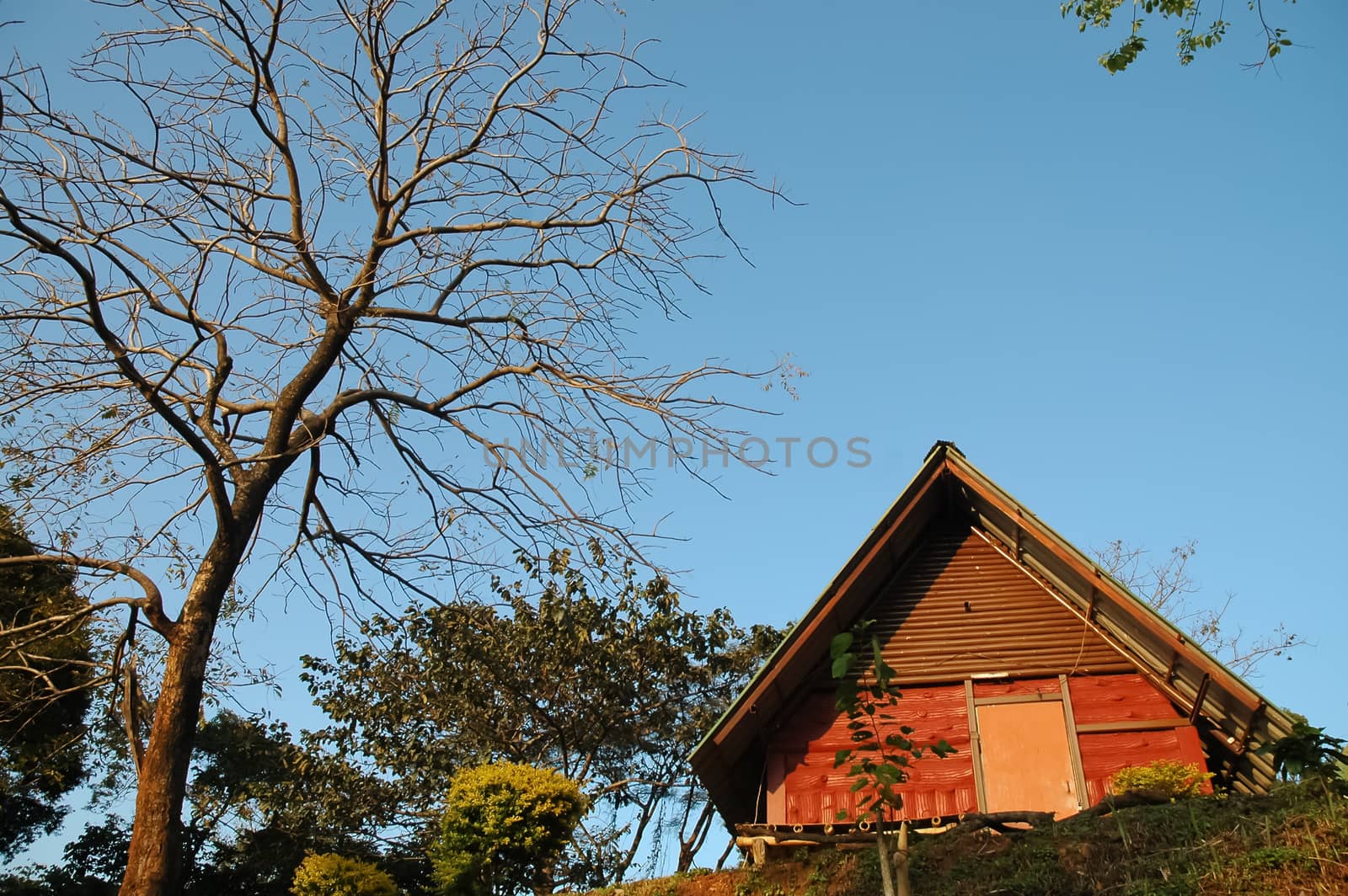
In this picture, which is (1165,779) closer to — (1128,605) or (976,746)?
(1128,605)

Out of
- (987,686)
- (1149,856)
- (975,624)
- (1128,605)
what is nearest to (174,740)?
(1149,856)

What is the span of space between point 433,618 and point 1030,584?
6.81 metres

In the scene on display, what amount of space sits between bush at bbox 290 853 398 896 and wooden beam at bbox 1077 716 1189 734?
805cm

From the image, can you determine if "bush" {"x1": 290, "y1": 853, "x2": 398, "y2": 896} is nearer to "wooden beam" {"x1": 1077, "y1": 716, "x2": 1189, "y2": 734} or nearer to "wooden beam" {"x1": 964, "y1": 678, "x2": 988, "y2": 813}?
"wooden beam" {"x1": 964, "y1": 678, "x2": 988, "y2": 813}

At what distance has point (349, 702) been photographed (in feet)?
70.9

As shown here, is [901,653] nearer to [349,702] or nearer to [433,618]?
[433,618]

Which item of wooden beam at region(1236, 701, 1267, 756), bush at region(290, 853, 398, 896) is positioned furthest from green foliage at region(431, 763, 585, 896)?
wooden beam at region(1236, 701, 1267, 756)

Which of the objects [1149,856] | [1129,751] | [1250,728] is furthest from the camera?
[1129,751]

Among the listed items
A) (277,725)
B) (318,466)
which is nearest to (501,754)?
(277,725)

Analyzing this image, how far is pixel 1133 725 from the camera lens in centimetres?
1180

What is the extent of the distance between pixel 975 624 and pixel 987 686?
73 centimetres

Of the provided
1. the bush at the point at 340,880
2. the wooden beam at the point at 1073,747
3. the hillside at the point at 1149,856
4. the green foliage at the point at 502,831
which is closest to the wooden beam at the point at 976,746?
the wooden beam at the point at 1073,747

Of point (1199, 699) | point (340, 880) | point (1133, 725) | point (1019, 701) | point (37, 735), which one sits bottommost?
point (340, 880)

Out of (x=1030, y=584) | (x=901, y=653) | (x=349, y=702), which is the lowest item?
(x=901, y=653)
